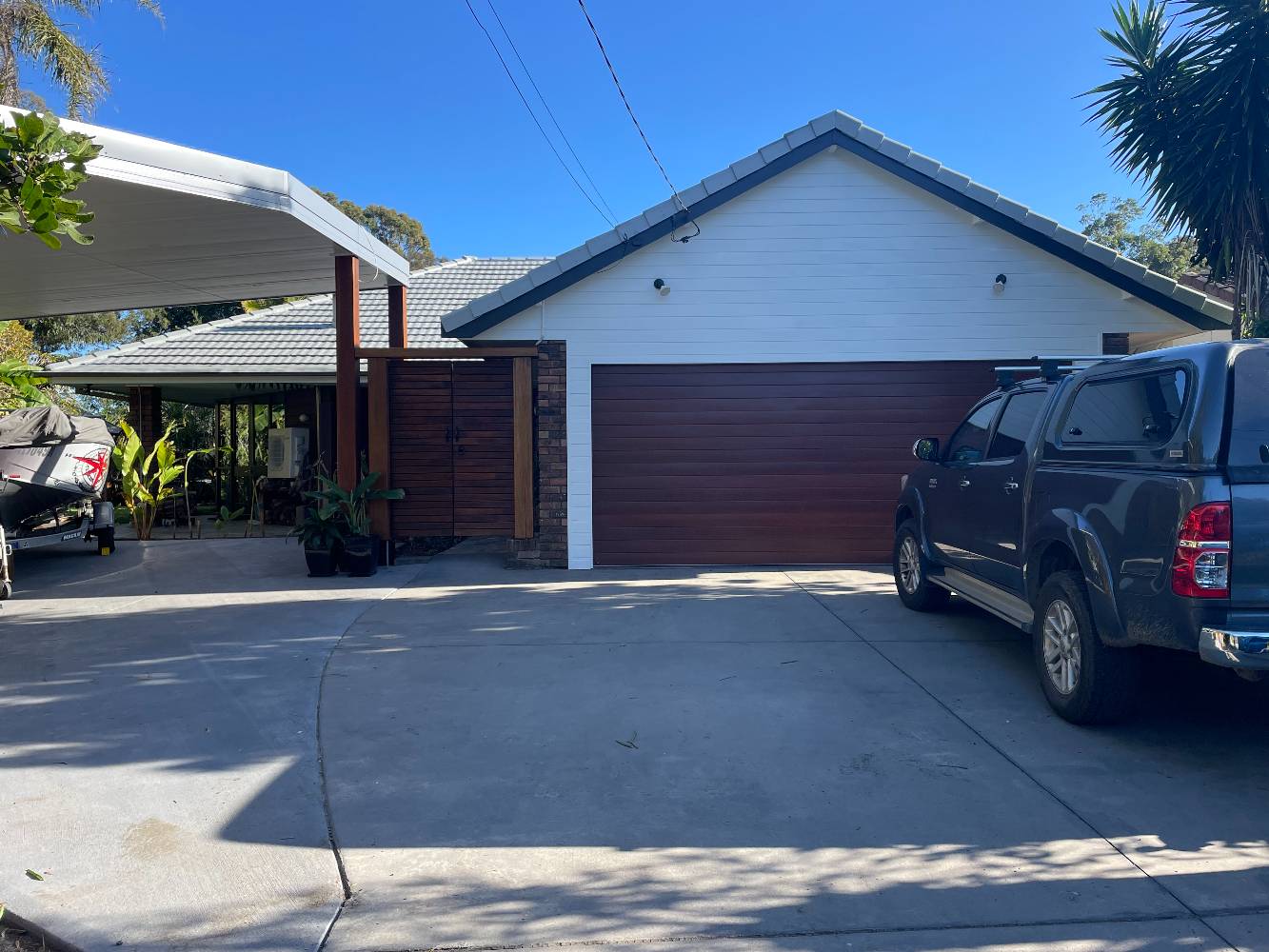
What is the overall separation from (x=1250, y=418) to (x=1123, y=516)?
0.71 meters

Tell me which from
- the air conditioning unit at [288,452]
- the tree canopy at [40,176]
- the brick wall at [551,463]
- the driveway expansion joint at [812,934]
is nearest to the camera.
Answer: the tree canopy at [40,176]

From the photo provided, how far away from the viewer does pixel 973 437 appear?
23.5 ft

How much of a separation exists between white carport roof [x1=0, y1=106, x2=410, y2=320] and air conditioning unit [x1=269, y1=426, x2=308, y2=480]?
245cm

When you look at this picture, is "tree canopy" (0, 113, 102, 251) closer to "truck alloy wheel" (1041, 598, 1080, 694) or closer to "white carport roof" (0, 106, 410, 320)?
"white carport roof" (0, 106, 410, 320)

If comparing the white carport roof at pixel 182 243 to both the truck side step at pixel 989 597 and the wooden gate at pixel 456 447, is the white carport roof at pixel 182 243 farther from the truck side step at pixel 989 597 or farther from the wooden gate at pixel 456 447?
the truck side step at pixel 989 597

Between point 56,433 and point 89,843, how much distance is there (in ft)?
28.5

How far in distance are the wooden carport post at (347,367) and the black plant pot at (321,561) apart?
0.81m

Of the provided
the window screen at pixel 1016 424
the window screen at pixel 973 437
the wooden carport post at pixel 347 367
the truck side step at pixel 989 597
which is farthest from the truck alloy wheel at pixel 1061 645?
the wooden carport post at pixel 347 367

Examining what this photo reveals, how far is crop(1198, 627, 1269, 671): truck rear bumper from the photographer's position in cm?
411

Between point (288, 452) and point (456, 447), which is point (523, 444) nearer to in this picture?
point (456, 447)

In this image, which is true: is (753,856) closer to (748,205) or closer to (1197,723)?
(1197,723)

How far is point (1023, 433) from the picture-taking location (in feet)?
20.4

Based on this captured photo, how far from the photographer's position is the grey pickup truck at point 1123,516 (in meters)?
4.18

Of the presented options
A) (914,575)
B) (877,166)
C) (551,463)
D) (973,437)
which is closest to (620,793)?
(973,437)
